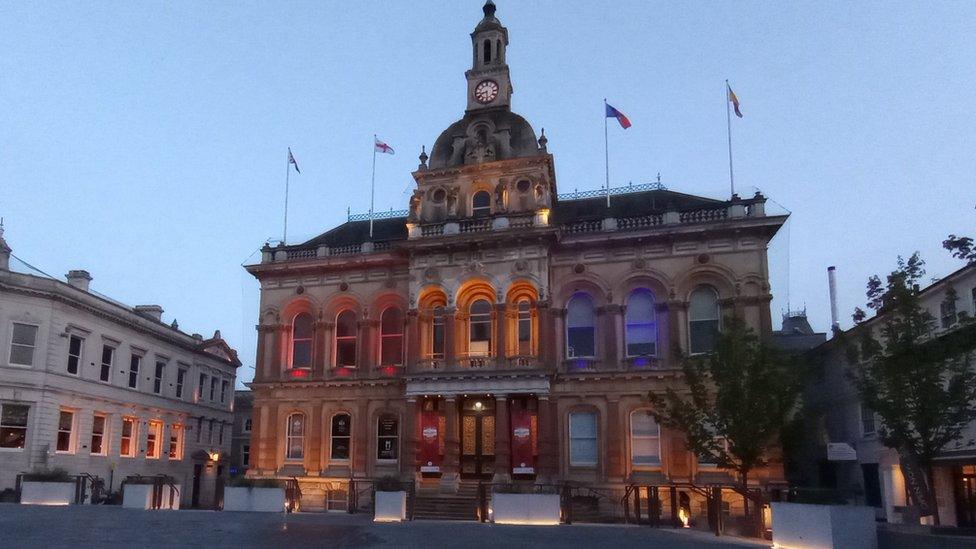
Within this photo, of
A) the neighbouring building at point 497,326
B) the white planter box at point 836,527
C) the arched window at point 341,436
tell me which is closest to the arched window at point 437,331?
the neighbouring building at point 497,326

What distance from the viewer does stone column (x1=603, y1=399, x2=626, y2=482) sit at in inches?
1091

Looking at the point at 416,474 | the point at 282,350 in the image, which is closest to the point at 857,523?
the point at 416,474

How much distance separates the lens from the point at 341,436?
3161cm

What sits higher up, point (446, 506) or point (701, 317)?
point (701, 317)

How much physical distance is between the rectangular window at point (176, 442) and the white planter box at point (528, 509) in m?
26.0

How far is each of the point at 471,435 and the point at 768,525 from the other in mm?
13023

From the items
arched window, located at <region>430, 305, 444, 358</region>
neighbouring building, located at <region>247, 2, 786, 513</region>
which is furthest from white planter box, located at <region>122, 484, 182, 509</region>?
arched window, located at <region>430, 305, 444, 358</region>

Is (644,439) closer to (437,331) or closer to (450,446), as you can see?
(450,446)

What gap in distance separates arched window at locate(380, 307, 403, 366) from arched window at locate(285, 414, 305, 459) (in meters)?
4.24

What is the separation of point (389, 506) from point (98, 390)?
63.4 ft

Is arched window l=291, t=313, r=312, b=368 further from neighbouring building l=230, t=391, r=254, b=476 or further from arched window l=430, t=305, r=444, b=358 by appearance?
neighbouring building l=230, t=391, r=254, b=476

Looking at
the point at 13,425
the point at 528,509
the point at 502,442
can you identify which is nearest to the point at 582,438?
the point at 502,442

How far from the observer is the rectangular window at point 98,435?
112 feet

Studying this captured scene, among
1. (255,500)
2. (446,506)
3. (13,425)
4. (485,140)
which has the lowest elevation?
(446,506)
